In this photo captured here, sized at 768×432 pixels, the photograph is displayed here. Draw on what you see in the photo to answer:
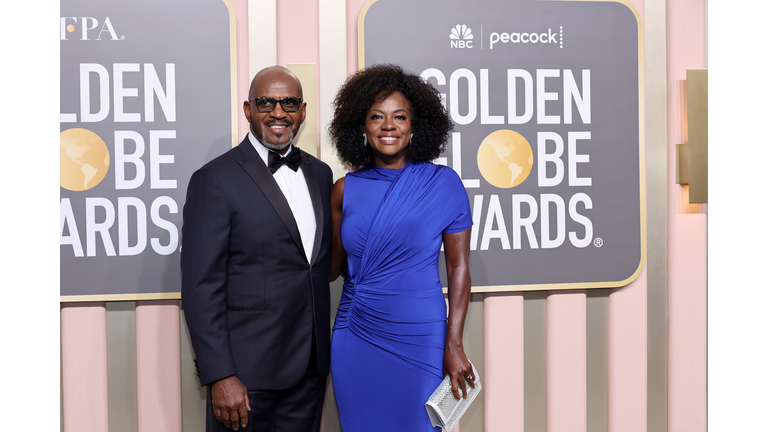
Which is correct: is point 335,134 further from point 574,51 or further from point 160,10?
point 574,51

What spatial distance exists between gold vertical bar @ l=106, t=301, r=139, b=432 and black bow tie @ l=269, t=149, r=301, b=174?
1147 mm

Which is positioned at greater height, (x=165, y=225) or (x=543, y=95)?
(x=543, y=95)

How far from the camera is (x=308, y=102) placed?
2355 mm

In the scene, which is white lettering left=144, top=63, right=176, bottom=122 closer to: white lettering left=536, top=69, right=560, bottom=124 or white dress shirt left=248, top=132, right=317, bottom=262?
white dress shirt left=248, top=132, right=317, bottom=262

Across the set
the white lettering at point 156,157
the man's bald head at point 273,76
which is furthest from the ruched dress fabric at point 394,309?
the white lettering at point 156,157

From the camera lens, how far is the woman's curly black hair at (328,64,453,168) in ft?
6.45

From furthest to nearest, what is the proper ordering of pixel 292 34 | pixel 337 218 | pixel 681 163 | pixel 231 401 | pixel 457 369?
1. pixel 681 163
2. pixel 292 34
3. pixel 337 218
4. pixel 457 369
5. pixel 231 401

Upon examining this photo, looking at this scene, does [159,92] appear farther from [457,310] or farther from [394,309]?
[457,310]

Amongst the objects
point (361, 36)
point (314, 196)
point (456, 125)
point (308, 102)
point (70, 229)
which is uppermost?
point (361, 36)

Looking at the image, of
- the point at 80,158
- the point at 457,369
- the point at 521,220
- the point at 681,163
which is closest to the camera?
the point at 457,369

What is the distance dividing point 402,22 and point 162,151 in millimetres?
1322

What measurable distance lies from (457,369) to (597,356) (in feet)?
3.93

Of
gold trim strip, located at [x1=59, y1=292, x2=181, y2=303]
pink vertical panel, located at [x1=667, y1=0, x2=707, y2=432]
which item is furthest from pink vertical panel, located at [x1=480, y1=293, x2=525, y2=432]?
gold trim strip, located at [x1=59, y1=292, x2=181, y2=303]

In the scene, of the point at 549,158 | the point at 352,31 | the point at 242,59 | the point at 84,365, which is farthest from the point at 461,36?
the point at 84,365
